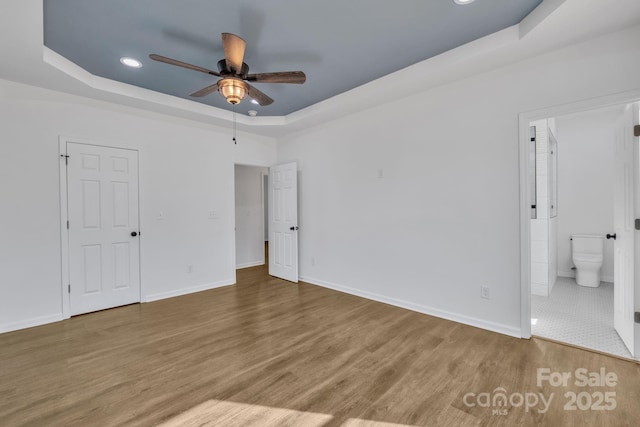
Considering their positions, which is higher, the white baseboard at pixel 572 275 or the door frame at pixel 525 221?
the door frame at pixel 525 221

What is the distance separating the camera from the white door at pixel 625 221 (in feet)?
7.63

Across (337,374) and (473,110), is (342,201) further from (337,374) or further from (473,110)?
(337,374)

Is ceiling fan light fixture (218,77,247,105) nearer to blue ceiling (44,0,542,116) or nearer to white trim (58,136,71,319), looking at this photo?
blue ceiling (44,0,542,116)

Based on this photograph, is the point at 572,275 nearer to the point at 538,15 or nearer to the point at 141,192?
the point at 538,15

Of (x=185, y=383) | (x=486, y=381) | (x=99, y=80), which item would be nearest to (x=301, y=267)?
(x=185, y=383)

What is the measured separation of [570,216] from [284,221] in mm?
4871

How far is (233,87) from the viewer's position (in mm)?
2328

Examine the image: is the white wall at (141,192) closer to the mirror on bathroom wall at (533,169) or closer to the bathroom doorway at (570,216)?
the mirror on bathroom wall at (533,169)

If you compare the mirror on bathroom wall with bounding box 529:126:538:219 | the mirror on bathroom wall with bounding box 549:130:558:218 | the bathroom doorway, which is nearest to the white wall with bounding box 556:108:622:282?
the bathroom doorway

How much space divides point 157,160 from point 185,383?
317 cm

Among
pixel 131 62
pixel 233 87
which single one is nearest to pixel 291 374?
pixel 233 87

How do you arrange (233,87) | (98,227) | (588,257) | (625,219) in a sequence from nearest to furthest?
(233,87) → (625,219) → (98,227) → (588,257)

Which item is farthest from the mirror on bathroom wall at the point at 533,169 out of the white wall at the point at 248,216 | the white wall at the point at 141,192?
the white wall at the point at 248,216

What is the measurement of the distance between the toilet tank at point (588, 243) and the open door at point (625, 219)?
2.10m
